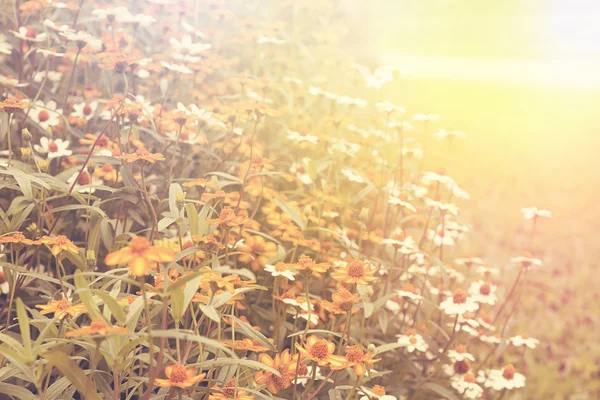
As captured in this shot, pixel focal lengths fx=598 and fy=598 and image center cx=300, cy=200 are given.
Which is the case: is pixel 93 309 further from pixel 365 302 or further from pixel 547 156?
pixel 547 156

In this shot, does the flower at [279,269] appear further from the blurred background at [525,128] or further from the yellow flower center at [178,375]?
Answer: the blurred background at [525,128]

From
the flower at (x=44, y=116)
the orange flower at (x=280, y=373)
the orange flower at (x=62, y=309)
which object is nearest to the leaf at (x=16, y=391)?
the orange flower at (x=62, y=309)

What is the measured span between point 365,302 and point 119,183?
2.14 feet

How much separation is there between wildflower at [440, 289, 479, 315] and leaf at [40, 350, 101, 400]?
793 mm

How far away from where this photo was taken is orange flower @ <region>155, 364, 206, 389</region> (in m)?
0.76

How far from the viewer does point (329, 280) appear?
145cm

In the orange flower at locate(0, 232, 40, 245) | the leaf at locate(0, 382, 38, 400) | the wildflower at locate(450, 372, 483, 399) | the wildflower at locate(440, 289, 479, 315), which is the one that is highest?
the orange flower at locate(0, 232, 40, 245)

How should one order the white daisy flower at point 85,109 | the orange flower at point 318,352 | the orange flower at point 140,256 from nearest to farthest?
the orange flower at point 140,256 < the orange flower at point 318,352 < the white daisy flower at point 85,109

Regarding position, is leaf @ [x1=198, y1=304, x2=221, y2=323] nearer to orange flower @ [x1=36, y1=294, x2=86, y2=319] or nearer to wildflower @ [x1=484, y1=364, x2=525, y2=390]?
orange flower @ [x1=36, y1=294, x2=86, y2=319]

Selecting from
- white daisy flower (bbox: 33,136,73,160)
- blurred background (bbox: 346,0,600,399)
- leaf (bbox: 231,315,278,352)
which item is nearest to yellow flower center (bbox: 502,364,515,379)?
blurred background (bbox: 346,0,600,399)

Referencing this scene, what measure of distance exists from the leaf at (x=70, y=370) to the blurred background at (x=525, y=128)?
123 centimetres

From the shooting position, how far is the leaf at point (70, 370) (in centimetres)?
67

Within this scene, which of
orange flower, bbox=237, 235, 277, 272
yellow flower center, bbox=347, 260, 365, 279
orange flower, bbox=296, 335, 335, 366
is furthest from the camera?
orange flower, bbox=237, 235, 277, 272

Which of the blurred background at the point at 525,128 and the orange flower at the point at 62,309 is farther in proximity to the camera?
the blurred background at the point at 525,128
